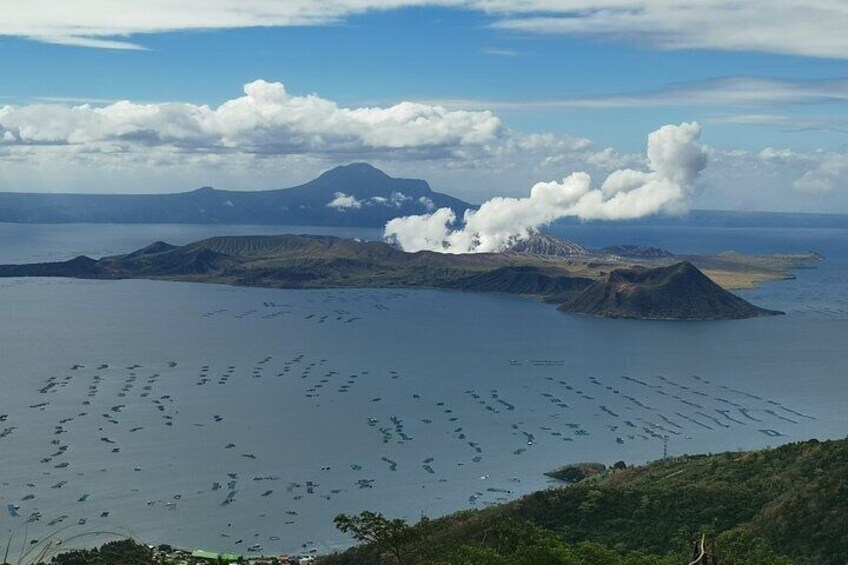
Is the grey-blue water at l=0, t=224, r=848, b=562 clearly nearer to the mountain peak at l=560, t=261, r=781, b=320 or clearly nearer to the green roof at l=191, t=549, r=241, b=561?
the green roof at l=191, t=549, r=241, b=561

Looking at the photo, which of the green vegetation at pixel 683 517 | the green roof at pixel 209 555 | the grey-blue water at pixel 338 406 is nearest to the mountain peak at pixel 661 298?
the grey-blue water at pixel 338 406

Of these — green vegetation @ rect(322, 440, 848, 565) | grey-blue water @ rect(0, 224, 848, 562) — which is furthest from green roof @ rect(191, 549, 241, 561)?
green vegetation @ rect(322, 440, 848, 565)

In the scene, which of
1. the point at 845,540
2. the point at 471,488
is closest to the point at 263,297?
the point at 471,488

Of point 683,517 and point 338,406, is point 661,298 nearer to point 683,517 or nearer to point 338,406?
point 338,406

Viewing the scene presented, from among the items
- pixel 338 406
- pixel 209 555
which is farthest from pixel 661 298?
pixel 209 555

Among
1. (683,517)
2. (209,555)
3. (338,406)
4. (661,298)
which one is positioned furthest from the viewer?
(661,298)

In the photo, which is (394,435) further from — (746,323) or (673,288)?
(673,288)

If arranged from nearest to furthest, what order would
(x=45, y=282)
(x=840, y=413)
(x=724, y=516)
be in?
(x=724, y=516) → (x=840, y=413) → (x=45, y=282)
